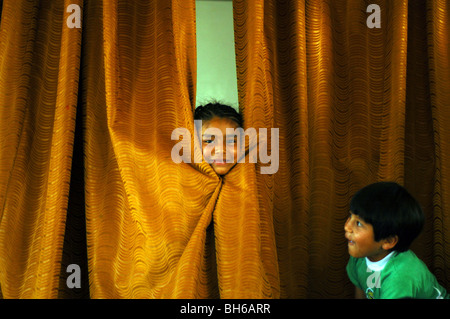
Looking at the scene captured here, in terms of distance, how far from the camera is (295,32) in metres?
1.26

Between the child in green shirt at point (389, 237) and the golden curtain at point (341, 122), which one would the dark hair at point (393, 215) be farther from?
the golden curtain at point (341, 122)

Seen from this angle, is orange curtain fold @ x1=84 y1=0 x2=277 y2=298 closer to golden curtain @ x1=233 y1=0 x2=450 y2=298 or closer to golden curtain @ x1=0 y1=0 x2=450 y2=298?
golden curtain @ x1=0 y1=0 x2=450 y2=298

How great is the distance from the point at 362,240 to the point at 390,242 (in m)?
0.07

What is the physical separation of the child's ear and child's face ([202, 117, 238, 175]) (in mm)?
449

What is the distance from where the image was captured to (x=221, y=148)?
119 cm

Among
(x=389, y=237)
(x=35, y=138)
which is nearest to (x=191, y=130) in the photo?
(x=35, y=138)

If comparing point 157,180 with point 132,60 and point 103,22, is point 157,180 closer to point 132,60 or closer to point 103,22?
point 132,60

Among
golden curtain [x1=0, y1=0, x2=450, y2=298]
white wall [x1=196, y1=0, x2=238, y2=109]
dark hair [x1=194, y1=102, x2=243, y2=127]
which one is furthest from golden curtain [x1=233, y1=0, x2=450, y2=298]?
white wall [x1=196, y1=0, x2=238, y2=109]

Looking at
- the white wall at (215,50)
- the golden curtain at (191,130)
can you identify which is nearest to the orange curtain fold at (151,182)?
the golden curtain at (191,130)

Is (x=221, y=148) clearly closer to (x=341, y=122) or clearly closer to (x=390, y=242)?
(x=341, y=122)

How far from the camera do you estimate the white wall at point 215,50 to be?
69.2 inches

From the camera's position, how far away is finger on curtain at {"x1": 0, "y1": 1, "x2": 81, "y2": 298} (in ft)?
3.78

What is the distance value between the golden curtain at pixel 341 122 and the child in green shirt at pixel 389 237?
0.61ft
